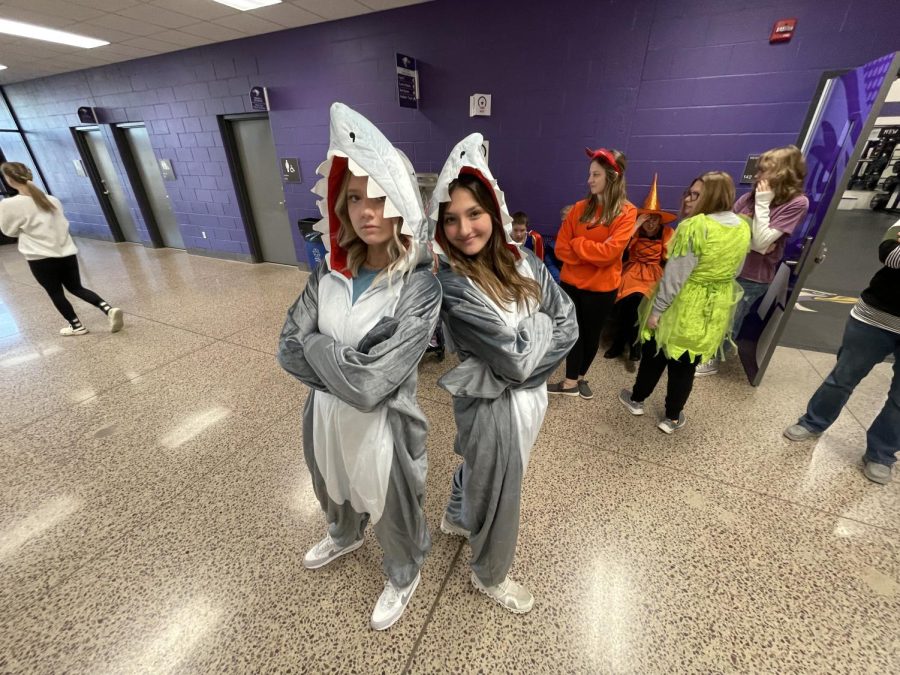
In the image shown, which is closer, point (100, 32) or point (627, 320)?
point (627, 320)

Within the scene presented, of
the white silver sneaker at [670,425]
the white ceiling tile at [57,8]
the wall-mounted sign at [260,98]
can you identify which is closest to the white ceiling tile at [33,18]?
the white ceiling tile at [57,8]

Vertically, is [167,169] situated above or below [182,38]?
below

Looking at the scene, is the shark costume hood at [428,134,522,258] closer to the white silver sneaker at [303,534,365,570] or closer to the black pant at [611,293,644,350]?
the white silver sneaker at [303,534,365,570]

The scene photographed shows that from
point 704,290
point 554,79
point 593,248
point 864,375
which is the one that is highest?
point 554,79

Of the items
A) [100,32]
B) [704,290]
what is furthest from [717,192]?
[100,32]

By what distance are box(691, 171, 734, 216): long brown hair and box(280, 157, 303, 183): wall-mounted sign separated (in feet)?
14.8

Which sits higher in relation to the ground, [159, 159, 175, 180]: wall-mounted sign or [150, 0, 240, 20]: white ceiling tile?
[150, 0, 240, 20]: white ceiling tile

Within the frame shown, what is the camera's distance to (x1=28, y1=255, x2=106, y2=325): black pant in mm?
3025

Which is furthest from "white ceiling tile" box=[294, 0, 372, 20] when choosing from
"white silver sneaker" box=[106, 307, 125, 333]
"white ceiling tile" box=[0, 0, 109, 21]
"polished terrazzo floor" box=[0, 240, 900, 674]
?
"polished terrazzo floor" box=[0, 240, 900, 674]

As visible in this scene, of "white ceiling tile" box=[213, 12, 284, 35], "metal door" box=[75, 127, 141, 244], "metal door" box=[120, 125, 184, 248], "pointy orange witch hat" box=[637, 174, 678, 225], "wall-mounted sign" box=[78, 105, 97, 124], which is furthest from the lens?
"metal door" box=[75, 127, 141, 244]

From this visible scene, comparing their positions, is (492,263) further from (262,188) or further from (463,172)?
(262,188)

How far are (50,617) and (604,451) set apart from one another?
237 centimetres

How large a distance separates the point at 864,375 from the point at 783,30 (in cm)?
246

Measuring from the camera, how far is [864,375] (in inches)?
67.0
